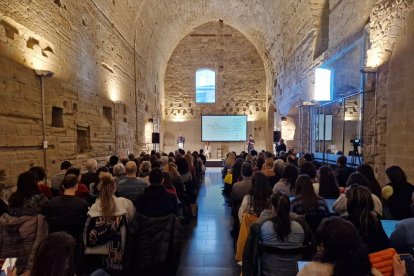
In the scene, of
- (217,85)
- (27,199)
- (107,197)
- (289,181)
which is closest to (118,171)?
(107,197)

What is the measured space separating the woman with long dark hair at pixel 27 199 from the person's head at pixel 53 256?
1176mm

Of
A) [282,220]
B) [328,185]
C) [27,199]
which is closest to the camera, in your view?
[282,220]

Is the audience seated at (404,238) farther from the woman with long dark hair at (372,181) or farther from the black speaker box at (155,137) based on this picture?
the black speaker box at (155,137)

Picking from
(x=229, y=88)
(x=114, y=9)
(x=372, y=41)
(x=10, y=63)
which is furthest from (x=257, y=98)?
(x=10, y=63)

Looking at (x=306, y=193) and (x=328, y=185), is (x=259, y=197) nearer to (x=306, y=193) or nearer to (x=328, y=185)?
(x=306, y=193)

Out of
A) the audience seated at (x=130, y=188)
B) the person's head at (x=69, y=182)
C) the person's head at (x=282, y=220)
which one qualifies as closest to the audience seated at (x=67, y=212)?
the person's head at (x=69, y=182)

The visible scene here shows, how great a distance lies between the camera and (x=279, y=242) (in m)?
2.12

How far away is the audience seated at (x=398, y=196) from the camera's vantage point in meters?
2.93

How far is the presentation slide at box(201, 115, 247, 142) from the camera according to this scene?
16.5m

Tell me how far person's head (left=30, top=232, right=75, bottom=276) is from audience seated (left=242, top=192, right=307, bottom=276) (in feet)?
4.18

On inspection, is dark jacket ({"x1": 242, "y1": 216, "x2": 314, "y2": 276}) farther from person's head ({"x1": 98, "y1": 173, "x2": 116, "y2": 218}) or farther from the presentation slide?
the presentation slide

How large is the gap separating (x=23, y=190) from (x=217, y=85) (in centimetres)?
1504

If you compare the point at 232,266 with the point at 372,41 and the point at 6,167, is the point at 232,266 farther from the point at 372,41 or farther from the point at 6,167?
the point at 372,41

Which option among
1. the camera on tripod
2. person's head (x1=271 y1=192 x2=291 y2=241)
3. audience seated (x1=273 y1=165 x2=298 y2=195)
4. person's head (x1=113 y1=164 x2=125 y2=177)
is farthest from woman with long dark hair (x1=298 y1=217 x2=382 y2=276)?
the camera on tripod
